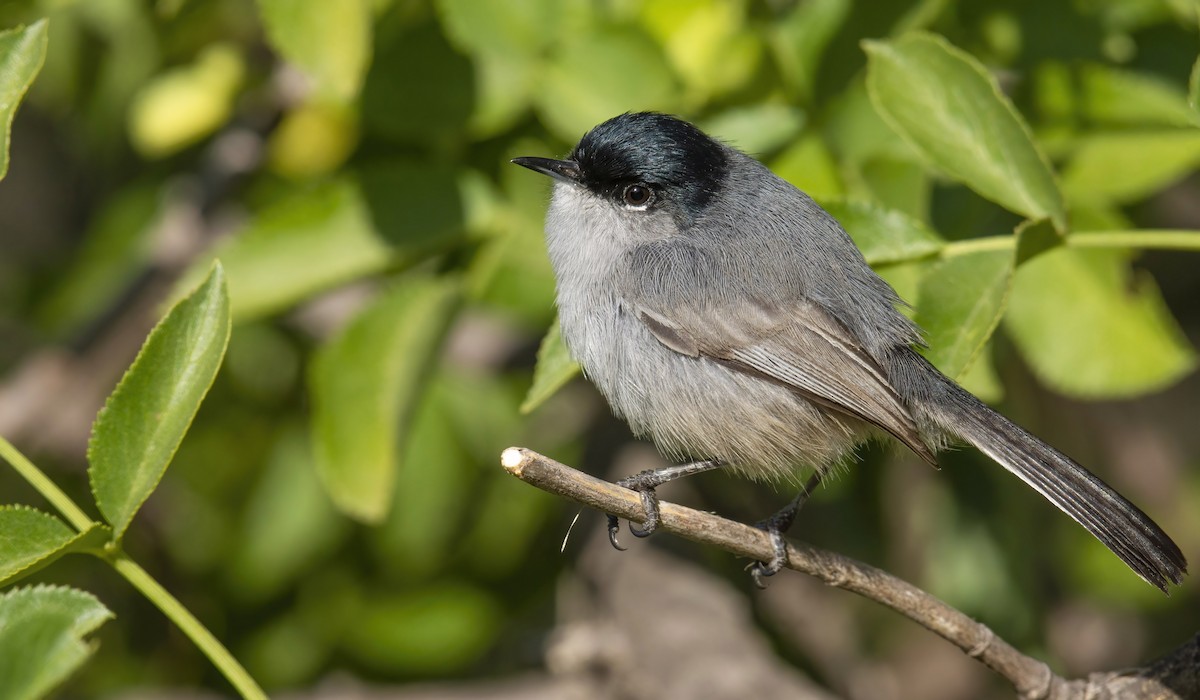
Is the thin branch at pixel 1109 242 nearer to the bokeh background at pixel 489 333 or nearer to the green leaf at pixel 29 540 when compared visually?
the bokeh background at pixel 489 333

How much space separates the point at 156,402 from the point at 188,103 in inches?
72.6

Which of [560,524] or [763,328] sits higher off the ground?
[763,328]

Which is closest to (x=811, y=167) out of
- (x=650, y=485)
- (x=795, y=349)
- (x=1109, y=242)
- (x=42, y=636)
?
(x=795, y=349)

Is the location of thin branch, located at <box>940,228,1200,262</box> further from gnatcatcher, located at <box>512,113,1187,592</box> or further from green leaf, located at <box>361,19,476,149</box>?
green leaf, located at <box>361,19,476,149</box>

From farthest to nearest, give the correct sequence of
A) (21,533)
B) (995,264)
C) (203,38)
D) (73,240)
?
1. (73,240)
2. (203,38)
3. (995,264)
4. (21,533)

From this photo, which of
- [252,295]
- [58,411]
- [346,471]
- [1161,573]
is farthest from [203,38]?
[1161,573]

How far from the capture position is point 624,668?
3299mm

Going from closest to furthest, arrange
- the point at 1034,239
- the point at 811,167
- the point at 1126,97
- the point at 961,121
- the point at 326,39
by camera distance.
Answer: the point at 1034,239
the point at 961,121
the point at 326,39
the point at 811,167
the point at 1126,97

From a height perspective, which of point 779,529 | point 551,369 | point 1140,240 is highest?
point 551,369

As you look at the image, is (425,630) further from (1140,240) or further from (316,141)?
(1140,240)

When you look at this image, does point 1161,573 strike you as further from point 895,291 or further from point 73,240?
point 73,240

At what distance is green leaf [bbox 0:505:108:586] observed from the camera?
1684 millimetres

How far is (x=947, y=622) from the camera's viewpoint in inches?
84.7

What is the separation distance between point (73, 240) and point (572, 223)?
264cm
